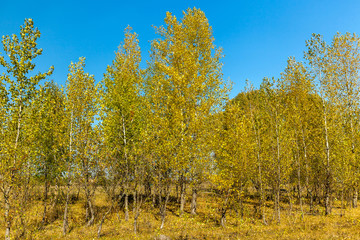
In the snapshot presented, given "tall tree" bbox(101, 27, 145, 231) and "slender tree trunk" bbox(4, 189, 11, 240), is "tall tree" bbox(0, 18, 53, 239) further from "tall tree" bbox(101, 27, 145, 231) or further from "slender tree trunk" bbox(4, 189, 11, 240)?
"tall tree" bbox(101, 27, 145, 231)

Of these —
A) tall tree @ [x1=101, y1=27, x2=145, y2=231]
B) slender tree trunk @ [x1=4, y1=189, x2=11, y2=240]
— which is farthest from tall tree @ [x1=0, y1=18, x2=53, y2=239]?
tall tree @ [x1=101, y1=27, x2=145, y2=231]

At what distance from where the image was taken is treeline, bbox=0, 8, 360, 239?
1288 cm

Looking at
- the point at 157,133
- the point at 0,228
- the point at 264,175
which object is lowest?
the point at 0,228

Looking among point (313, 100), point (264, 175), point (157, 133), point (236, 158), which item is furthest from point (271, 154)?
point (157, 133)

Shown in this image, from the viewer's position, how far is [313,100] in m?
23.0

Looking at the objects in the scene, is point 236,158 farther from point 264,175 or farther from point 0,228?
point 0,228

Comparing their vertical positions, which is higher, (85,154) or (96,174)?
(85,154)

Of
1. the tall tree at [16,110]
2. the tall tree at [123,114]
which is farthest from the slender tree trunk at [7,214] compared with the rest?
the tall tree at [123,114]

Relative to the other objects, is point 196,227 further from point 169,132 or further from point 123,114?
point 123,114

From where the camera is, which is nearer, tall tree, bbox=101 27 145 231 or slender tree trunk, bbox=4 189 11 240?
slender tree trunk, bbox=4 189 11 240

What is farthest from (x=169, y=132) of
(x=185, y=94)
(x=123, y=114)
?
(x=123, y=114)

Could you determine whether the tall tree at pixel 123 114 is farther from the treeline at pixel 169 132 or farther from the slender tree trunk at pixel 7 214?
the slender tree trunk at pixel 7 214

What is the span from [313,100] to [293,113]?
352 centimetres

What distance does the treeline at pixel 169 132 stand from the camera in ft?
42.2
